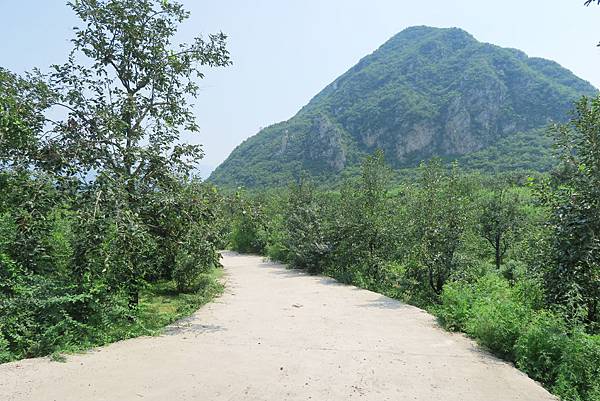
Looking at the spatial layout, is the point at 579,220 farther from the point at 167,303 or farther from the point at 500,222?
the point at 500,222

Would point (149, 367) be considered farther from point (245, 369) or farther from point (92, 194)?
point (92, 194)

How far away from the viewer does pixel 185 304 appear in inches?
419

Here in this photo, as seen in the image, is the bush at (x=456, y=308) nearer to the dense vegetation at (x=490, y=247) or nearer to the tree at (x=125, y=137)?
the dense vegetation at (x=490, y=247)

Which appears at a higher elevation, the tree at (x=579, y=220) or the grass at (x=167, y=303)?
the tree at (x=579, y=220)

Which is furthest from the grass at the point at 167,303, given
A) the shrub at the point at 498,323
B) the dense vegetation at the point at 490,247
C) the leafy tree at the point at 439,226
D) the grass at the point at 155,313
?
the leafy tree at the point at 439,226

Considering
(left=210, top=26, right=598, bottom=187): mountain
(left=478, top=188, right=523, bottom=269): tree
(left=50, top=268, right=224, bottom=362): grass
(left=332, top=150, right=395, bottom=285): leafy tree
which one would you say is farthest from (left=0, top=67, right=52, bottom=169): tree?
(left=210, top=26, right=598, bottom=187): mountain

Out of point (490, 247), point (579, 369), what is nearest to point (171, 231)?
point (579, 369)

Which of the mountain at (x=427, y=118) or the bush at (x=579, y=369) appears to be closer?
the bush at (x=579, y=369)

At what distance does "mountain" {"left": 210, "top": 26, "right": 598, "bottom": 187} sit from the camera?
84.2 m

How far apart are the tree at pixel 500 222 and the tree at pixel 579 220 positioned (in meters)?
13.6

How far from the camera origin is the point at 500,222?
66.9ft

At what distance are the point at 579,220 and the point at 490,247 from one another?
52.8ft

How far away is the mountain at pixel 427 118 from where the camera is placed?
3317 inches

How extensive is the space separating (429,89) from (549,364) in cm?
10210
